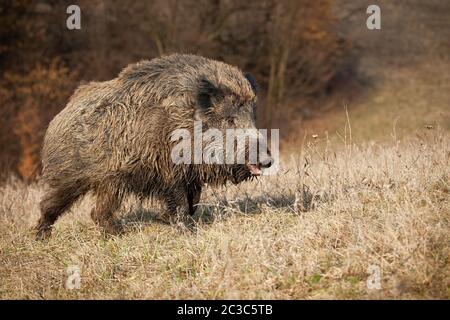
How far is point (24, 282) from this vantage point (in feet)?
16.9

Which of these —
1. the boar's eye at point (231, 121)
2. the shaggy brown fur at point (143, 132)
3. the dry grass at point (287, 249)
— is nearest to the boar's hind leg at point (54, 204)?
the shaggy brown fur at point (143, 132)

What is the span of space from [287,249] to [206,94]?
78.2 inches

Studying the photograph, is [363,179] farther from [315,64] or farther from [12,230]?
[315,64]

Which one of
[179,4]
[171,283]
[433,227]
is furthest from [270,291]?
[179,4]

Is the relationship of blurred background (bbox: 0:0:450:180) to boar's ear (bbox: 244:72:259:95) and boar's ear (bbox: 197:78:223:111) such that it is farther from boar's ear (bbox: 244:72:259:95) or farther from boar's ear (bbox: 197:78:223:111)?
boar's ear (bbox: 197:78:223:111)

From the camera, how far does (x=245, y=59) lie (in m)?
25.8

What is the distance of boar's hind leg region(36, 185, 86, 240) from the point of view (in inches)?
256

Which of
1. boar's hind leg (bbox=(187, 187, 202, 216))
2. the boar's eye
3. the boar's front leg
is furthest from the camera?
boar's hind leg (bbox=(187, 187, 202, 216))

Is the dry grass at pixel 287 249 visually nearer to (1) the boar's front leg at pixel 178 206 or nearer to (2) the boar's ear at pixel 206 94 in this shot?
(1) the boar's front leg at pixel 178 206

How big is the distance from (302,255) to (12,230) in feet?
14.3

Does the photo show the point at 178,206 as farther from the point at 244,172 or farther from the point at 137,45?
the point at 137,45

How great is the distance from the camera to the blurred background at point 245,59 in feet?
72.0

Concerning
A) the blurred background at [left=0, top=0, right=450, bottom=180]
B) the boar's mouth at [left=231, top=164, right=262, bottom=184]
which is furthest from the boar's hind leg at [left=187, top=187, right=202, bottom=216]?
the blurred background at [left=0, top=0, right=450, bottom=180]

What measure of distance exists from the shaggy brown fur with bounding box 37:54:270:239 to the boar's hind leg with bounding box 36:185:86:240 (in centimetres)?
1
